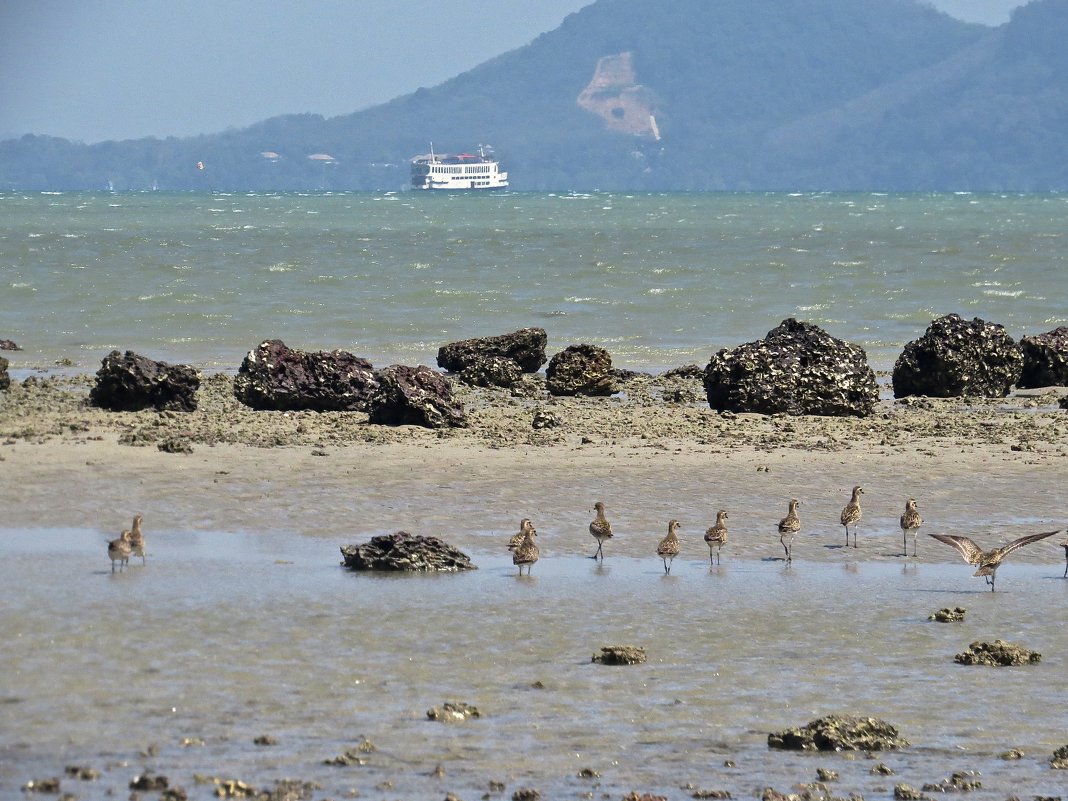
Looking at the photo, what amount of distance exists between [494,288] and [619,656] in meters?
34.9

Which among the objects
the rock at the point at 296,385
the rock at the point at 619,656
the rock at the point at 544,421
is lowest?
the rock at the point at 619,656

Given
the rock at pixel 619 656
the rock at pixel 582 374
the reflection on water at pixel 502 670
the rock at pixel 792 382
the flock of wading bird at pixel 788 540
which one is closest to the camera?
the reflection on water at pixel 502 670

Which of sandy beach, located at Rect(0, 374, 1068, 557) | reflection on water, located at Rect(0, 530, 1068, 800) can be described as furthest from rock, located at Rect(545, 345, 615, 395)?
reflection on water, located at Rect(0, 530, 1068, 800)

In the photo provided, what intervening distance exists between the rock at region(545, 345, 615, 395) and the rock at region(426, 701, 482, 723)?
13004 millimetres

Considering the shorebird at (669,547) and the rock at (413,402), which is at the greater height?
the rock at (413,402)

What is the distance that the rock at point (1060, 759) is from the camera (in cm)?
794

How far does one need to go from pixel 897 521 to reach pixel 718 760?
6.24 metres

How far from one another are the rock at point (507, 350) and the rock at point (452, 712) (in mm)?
14845

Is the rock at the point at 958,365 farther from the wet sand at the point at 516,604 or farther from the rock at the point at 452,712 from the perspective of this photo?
the rock at the point at 452,712

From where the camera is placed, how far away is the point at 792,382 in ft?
63.8

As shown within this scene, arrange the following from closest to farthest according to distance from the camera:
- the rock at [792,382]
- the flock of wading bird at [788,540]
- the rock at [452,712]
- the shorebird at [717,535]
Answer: the rock at [452,712] < the flock of wading bird at [788,540] < the shorebird at [717,535] < the rock at [792,382]

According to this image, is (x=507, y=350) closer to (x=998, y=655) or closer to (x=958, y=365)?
(x=958, y=365)

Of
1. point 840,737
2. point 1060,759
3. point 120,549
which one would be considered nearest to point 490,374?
point 120,549

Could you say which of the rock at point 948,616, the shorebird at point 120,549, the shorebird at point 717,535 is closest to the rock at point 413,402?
the shorebird at point 717,535
